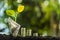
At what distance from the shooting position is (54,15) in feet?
4.46

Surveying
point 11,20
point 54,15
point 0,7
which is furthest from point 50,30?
point 0,7

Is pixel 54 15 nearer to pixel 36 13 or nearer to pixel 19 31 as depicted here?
pixel 36 13

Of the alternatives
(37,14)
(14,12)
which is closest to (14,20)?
(14,12)

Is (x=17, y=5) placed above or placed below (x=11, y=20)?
above

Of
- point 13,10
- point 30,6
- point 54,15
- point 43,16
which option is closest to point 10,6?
point 13,10

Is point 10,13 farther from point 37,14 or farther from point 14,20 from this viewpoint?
point 37,14

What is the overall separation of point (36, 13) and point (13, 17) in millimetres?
230

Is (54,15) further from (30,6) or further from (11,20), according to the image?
(11,20)

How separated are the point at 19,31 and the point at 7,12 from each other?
223mm

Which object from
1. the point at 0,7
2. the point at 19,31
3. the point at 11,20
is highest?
the point at 0,7

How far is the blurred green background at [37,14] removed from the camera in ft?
4.45

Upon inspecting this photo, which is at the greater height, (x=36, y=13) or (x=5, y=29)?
(x=36, y=13)

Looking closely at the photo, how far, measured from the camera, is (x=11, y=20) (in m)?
1.36

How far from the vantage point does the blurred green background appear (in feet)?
4.45
